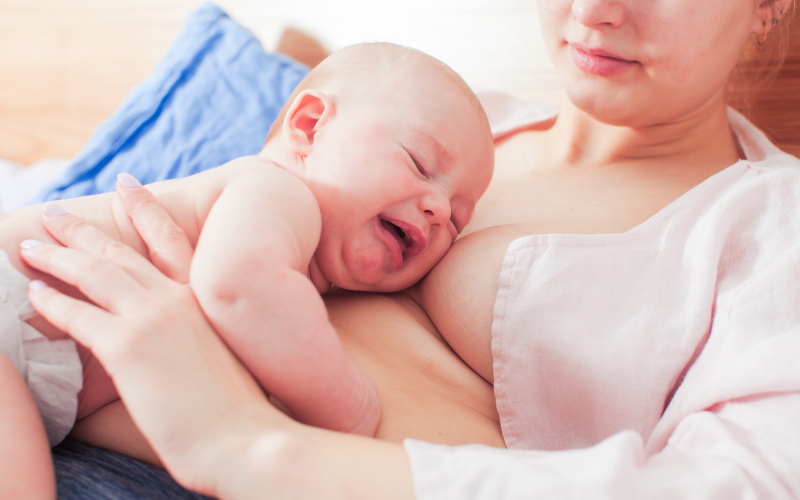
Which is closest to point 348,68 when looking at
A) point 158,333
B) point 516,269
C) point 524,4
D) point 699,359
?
point 516,269

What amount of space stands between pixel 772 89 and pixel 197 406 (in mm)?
1605

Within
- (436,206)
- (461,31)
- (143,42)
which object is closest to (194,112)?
(143,42)

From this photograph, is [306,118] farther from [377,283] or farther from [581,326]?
[581,326]

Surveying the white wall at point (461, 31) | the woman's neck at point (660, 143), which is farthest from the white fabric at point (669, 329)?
the white wall at point (461, 31)

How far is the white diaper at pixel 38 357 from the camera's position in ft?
2.30

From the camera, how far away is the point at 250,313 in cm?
65

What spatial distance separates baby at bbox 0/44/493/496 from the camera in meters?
0.66

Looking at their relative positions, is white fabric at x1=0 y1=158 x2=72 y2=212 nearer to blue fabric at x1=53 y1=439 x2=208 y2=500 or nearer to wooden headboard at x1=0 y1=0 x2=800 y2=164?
wooden headboard at x1=0 y1=0 x2=800 y2=164

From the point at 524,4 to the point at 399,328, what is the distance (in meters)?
1.27

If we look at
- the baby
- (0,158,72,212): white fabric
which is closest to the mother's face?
the baby

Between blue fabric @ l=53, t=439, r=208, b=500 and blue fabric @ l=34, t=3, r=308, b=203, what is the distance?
39.0 inches

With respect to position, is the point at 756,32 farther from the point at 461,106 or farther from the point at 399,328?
the point at 399,328

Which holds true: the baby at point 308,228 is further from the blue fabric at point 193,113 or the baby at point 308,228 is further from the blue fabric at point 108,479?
the blue fabric at point 193,113

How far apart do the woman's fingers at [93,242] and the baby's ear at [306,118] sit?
1.08ft
